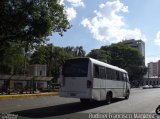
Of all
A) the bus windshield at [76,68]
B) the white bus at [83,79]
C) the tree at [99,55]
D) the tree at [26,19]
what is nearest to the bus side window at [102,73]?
the white bus at [83,79]

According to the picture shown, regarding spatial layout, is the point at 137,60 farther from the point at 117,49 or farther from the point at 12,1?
the point at 12,1

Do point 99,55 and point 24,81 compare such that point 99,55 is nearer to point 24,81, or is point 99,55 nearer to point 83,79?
point 24,81

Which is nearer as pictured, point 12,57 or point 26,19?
point 26,19

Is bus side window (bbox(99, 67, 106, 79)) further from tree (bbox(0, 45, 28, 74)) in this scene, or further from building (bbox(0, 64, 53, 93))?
building (bbox(0, 64, 53, 93))

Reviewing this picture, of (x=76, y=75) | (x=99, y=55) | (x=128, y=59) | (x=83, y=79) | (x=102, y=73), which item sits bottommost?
(x=83, y=79)

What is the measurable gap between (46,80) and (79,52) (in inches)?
1637

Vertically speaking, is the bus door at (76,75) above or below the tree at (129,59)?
below

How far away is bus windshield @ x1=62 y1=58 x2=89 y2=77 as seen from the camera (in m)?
20.2

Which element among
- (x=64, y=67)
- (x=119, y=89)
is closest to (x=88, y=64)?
(x=64, y=67)

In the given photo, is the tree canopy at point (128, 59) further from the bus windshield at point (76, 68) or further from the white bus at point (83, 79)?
the bus windshield at point (76, 68)

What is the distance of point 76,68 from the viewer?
2047 cm

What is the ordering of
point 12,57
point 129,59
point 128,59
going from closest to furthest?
1. point 12,57
2. point 128,59
3. point 129,59

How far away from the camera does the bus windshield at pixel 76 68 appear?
794 inches

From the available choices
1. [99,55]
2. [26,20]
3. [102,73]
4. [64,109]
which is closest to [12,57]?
[26,20]
